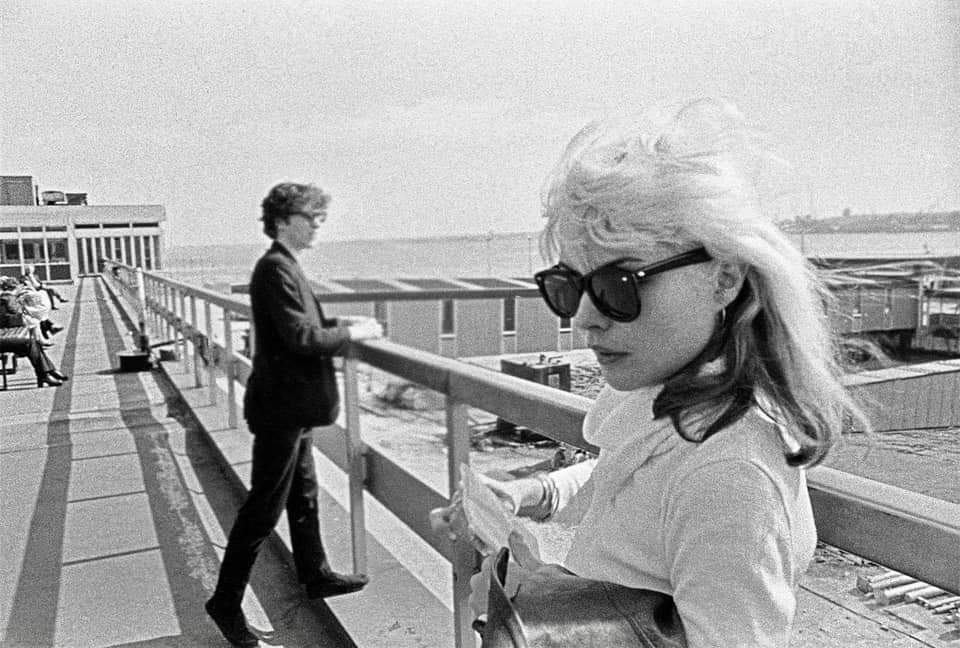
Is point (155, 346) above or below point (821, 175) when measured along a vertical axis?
below

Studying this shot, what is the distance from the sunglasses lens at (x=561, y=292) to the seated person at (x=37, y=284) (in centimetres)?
130

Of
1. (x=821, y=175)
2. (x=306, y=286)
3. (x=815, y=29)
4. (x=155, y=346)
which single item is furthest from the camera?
(x=155, y=346)

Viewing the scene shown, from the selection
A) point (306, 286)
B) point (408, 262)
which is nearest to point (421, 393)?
point (408, 262)

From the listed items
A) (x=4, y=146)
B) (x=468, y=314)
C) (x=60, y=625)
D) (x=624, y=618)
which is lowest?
(x=60, y=625)

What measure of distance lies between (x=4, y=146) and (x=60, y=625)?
0.95 m

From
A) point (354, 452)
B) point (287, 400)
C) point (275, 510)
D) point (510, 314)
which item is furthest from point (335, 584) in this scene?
point (510, 314)

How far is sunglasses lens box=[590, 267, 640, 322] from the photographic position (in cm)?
61

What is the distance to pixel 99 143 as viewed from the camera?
168 centimetres

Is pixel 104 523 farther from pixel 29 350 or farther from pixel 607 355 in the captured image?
pixel 607 355

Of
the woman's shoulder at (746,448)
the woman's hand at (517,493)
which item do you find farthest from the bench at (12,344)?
the woman's shoulder at (746,448)

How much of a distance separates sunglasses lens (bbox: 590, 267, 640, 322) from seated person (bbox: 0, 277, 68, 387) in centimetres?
138

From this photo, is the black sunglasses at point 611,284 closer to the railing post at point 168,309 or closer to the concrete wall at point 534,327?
the concrete wall at point 534,327

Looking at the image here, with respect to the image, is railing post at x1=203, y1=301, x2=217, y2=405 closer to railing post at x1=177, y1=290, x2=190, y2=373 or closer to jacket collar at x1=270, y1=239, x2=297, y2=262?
railing post at x1=177, y1=290, x2=190, y2=373

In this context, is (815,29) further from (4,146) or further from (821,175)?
(4,146)
